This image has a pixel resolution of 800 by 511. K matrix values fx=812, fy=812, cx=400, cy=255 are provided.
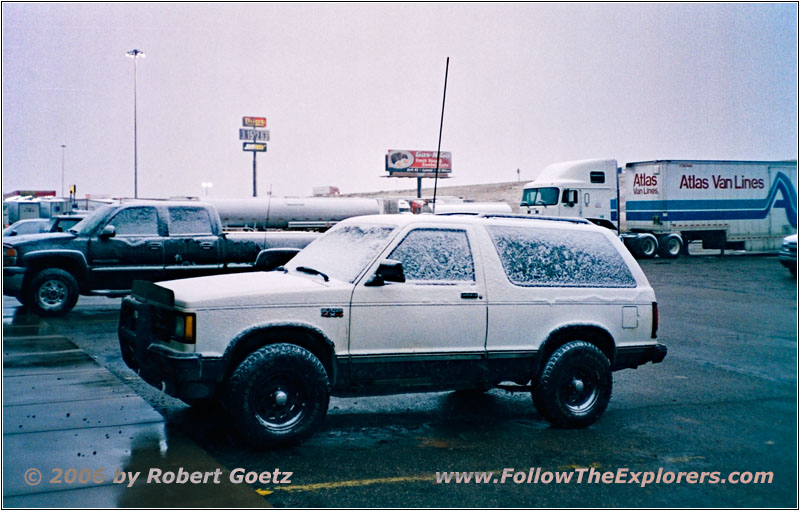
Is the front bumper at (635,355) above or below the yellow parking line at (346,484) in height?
above

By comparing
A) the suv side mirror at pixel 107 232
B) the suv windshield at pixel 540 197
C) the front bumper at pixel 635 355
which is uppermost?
the suv windshield at pixel 540 197

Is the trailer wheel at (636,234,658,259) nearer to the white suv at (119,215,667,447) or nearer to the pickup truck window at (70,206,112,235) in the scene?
the pickup truck window at (70,206,112,235)

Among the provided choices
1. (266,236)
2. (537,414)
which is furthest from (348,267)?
(266,236)

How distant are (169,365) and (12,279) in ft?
28.7

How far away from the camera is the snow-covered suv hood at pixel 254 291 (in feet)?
19.7

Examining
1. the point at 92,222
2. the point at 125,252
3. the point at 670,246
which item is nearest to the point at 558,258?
the point at 125,252

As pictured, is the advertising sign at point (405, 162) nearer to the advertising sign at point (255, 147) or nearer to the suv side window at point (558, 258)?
the advertising sign at point (255, 147)

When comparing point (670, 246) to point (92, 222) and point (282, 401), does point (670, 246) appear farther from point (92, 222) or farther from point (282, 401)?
point (282, 401)

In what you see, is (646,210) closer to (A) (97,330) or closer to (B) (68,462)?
(A) (97,330)

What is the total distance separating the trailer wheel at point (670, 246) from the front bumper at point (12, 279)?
84.2ft

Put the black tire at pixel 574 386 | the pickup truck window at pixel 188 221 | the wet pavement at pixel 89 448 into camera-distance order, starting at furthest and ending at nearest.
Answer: the pickup truck window at pixel 188 221 < the black tire at pixel 574 386 < the wet pavement at pixel 89 448

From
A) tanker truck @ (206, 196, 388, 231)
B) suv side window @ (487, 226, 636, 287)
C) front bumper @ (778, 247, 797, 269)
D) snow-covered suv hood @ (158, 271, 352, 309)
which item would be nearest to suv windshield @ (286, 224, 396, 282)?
snow-covered suv hood @ (158, 271, 352, 309)

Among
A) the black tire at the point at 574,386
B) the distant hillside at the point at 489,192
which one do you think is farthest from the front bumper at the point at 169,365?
the distant hillside at the point at 489,192

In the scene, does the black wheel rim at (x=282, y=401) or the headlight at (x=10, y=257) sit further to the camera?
the headlight at (x=10, y=257)
